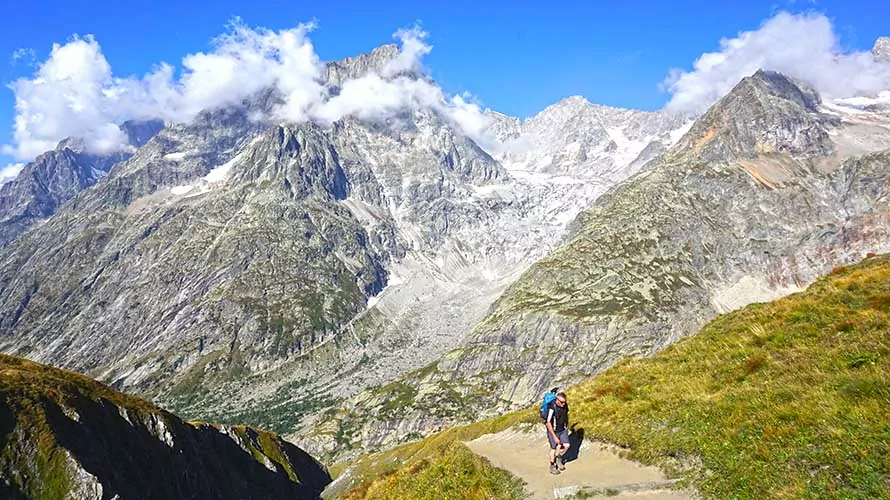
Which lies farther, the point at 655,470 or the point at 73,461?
the point at 73,461

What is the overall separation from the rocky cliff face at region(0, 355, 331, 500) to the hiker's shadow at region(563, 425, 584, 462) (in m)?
34.5

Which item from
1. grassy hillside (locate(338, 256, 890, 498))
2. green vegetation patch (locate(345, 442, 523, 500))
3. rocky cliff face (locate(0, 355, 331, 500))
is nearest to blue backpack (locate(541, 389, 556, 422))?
green vegetation patch (locate(345, 442, 523, 500))

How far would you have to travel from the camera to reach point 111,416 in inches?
1902

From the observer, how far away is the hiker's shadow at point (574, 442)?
24373 mm

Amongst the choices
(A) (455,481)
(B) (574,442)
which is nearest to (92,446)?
(A) (455,481)

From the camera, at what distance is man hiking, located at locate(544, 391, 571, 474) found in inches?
893

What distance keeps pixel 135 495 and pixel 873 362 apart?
1966 inches

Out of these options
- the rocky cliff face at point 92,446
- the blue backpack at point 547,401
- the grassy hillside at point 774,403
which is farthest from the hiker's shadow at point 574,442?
the rocky cliff face at point 92,446

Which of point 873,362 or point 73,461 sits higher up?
point 73,461

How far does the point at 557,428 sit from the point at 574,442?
3368mm

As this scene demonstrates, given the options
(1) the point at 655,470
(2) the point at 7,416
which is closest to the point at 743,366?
(1) the point at 655,470

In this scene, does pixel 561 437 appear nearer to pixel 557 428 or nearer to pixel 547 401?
pixel 557 428

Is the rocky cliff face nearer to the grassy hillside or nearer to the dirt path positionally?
the grassy hillside

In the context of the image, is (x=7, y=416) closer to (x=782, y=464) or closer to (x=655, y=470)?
(x=655, y=470)
